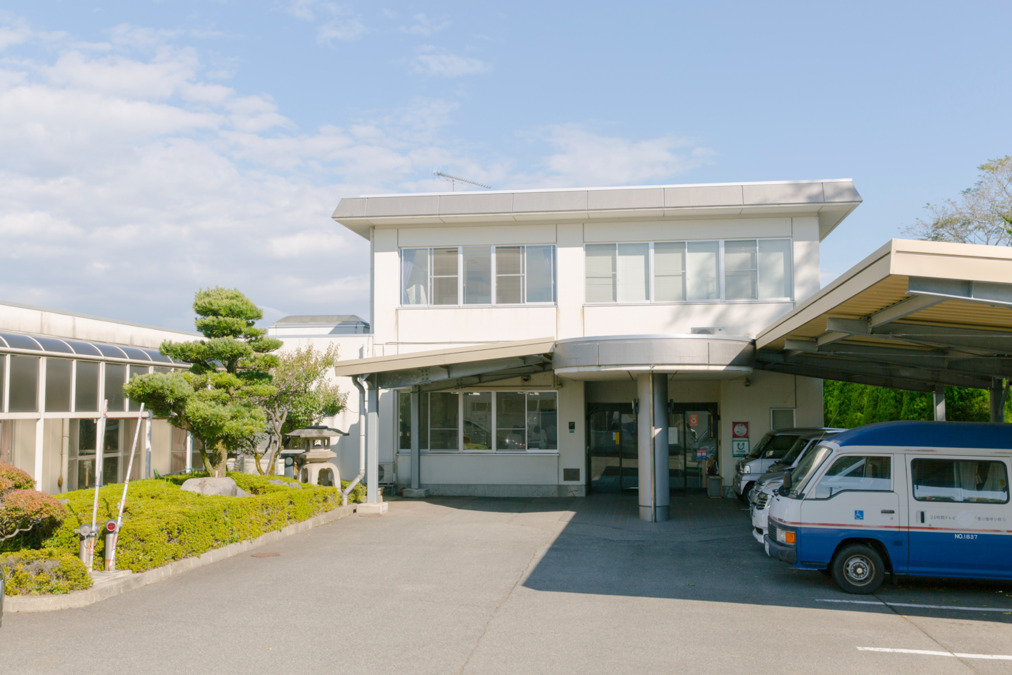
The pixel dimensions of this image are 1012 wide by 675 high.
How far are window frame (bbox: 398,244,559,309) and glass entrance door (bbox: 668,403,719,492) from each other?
4995 mm

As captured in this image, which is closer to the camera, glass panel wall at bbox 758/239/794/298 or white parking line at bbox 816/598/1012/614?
white parking line at bbox 816/598/1012/614

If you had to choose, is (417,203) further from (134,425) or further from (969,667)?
(969,667)

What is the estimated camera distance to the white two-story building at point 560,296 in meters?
19.9

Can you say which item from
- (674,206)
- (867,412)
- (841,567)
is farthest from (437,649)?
(867,412)

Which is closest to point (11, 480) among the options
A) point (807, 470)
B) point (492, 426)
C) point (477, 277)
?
point (807, 470)

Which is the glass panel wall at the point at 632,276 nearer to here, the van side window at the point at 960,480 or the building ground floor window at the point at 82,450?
the van side window at the point at 960,480

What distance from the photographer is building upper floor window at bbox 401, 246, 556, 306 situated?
20797 millimetres

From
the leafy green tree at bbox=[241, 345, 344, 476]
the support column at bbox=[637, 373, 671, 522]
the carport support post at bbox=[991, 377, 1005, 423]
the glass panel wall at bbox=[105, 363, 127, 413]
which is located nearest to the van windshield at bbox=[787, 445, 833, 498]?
the carport support post at bbox=[991, 377, 1005, 423]

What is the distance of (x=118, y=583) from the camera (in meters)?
10.0

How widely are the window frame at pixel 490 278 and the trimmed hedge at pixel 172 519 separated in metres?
6.89

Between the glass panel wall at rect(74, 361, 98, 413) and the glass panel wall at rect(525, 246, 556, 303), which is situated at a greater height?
the glass panel wall at rect(525, 246, 556, 303)

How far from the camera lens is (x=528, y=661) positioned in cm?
744

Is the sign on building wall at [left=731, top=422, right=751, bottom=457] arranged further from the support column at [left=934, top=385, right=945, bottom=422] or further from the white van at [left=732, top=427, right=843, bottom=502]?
the support column at [left=934, top=385, right=945, bottom=422]

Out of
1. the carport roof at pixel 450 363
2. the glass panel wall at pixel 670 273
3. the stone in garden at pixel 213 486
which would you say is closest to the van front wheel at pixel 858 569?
the carport roof at pixel 450 363
